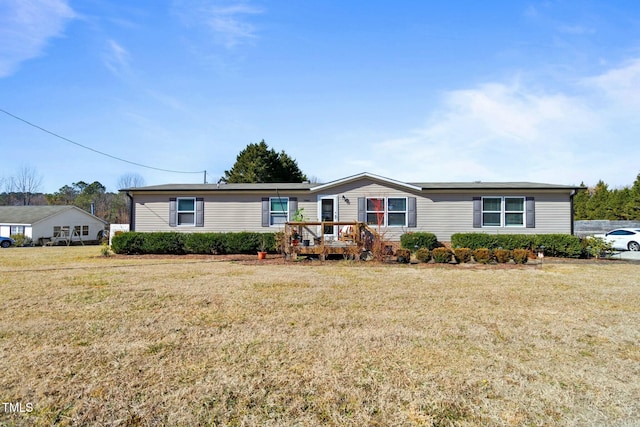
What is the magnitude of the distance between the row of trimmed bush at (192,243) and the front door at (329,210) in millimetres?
2564

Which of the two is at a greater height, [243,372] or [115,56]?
[115,56]

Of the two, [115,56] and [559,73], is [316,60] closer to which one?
[115,56]

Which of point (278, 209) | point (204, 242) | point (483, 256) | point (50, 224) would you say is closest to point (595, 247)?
point (483, 256)

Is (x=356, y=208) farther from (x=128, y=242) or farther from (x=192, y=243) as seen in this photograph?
(x=128, y=242)

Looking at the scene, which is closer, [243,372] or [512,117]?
[243,372]

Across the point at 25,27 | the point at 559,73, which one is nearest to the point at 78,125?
the point at 25,27

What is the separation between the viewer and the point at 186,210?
1578 cm

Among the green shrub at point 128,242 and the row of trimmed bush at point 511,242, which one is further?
the green shrub at point 128,242

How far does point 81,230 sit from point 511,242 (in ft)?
110

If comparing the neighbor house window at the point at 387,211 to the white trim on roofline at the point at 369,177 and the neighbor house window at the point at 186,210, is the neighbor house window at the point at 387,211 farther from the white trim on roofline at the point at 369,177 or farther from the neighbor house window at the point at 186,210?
the neighbor house window at the point at 186,210

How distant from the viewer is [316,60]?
11.3 meters

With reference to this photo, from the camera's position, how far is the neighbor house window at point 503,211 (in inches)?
574

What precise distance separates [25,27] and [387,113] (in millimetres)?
12094

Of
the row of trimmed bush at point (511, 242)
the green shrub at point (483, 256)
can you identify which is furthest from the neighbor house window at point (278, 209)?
the green shrub at point (483, 256)
